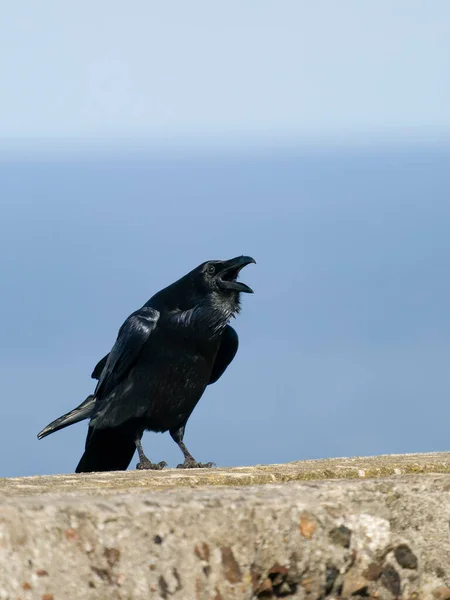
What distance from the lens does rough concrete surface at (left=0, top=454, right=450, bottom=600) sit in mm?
3131

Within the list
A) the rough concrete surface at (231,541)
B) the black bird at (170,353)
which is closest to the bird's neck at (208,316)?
the black bird at (170,353)

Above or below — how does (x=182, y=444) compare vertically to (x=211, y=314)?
below

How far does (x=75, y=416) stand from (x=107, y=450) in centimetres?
37

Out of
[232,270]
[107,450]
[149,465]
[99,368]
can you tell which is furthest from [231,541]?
[99,368]

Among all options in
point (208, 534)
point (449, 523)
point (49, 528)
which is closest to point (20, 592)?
point (49, 528)

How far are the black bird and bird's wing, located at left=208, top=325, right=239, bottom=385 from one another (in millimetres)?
284

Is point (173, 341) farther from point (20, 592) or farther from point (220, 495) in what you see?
point (20, 592)

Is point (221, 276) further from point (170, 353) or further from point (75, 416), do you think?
point (75, 416)

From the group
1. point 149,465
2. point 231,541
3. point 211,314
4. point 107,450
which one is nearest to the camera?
point 231,541

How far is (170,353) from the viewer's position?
26.0ft

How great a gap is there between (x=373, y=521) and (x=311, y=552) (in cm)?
27

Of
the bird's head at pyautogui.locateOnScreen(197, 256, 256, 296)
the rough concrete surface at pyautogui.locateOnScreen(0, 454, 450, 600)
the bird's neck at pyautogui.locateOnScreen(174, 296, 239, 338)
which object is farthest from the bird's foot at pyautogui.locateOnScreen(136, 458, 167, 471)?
the rough concrete surface at pyautogui.locateOnScreen(0, 454, 450, 600)

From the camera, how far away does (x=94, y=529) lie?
3.21 metres

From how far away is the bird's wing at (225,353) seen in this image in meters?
8.48
